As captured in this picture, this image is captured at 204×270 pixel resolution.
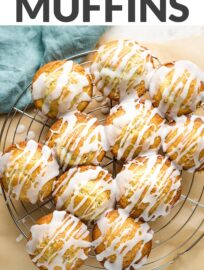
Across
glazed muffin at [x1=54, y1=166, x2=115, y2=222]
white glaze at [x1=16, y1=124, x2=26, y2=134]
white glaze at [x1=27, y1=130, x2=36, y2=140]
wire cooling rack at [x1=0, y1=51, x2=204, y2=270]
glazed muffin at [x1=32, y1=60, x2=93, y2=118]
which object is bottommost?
wire cooling rack at [x1=0, y1=51, x2=204, y2=270]

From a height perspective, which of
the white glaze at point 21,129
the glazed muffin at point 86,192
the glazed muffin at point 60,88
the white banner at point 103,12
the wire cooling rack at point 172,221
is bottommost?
the wire cooling rack at point 172,221

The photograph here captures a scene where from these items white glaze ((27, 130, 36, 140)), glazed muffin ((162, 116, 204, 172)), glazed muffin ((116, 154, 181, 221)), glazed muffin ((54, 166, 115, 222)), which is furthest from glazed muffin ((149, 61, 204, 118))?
white glaze ((27, 130, 36, 140))

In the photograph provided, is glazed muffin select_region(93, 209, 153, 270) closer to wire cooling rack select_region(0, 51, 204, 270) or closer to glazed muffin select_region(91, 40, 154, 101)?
wire cooling rack select_region(0, 51, 204, 270)

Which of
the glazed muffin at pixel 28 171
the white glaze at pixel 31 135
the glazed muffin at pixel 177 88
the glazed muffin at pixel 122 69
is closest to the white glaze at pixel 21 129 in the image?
the white glaze at pixel 31 135

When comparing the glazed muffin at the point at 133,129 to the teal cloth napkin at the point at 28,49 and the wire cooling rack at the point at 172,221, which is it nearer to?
the wire cooling rack at the point at 172,221

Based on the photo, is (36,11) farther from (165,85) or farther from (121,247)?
(121,247)

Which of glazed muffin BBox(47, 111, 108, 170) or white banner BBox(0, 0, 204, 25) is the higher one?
white banner BBox(0, 0, 204, 25)

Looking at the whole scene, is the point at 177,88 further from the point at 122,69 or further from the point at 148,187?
the point at 148,187
